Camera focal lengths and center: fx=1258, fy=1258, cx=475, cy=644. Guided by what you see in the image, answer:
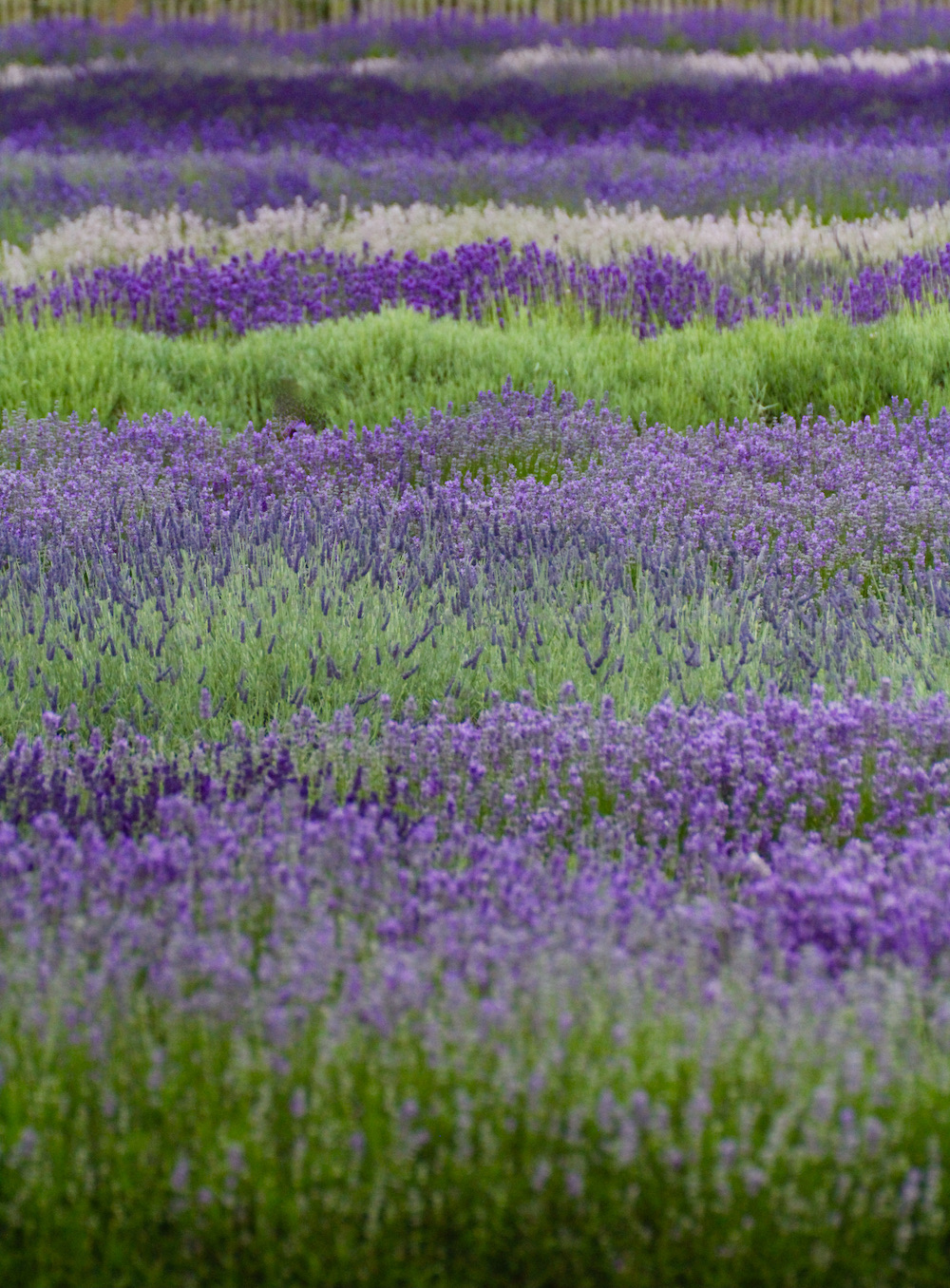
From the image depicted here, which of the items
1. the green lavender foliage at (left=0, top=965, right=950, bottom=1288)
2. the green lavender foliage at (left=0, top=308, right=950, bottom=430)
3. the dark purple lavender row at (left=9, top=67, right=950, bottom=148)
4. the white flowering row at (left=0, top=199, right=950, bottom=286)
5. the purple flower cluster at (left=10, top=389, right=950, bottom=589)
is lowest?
the green lavender foliage at (left=0, top=965, right=950, bottom=1288)

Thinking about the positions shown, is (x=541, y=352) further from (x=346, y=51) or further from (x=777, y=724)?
(x=346, y=51)

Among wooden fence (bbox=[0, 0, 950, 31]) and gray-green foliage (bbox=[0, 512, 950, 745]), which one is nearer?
gray-green foliage (bbox=[0, 512, 950, 745])

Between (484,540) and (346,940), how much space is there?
8.11 feet

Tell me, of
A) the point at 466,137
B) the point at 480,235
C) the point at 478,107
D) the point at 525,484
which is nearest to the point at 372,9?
the point at 478,107

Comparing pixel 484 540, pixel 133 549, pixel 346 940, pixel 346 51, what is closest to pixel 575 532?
pixel 484 540

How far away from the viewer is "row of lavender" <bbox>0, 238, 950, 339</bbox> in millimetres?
7422

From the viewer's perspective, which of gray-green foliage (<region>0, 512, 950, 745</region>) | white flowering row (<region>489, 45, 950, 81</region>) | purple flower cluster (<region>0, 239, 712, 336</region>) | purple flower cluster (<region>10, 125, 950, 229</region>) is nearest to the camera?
gray-green foliage (<region>0, 512, 950, 745</region>)

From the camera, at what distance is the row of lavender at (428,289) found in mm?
7422

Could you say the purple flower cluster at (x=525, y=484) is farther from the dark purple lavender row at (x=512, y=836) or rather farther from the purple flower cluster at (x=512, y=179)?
the purple flower cluster at (x=512, y=179)

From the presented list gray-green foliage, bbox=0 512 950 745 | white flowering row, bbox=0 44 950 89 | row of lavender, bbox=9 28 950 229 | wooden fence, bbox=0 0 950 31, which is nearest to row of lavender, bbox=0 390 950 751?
gray-green foliage, bbox=0 512 950 745

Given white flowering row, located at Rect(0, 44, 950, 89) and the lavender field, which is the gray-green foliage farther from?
white flowering row, located at Rect(0, 44, 950, 89)

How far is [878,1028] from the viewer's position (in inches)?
61.6

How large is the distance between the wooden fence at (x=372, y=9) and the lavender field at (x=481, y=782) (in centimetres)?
1161

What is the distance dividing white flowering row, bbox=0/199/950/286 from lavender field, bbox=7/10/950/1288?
12.4 inches
